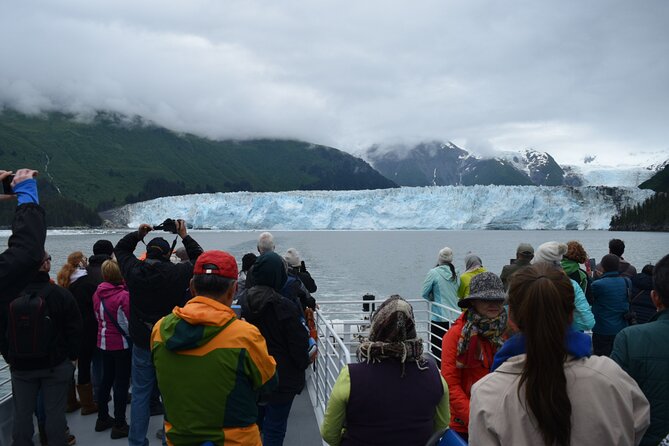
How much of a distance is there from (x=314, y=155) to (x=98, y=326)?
15148 cm

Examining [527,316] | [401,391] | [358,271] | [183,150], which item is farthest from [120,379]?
[183,150]

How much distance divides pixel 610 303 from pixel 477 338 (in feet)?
7.80

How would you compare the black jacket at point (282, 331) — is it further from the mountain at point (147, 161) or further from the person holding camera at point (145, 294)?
the mountain at point (147, 161)

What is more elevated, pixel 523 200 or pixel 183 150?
pixel 183 150

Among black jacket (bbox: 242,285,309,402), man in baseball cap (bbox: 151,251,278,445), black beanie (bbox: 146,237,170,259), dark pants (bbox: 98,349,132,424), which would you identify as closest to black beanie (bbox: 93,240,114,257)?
dark pants (bbox: 98,349,132,424)

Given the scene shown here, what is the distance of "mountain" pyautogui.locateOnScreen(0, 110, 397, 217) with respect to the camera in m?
93.2

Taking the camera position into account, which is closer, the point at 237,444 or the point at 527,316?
the point at 527,316

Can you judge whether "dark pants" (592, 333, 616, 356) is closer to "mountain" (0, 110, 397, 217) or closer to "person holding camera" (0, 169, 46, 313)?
"person holding camera" (0, 169, 46, 313)

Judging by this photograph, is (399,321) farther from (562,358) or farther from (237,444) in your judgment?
(237,444)

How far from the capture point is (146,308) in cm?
278

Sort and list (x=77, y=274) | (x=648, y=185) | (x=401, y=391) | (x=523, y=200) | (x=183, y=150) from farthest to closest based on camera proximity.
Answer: (x=183, y=150) < (x=648, y=185) < (x=523, y=200) < (x=77, y=274) < (x=401, y=391)

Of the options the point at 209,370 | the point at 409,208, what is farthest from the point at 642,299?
the point at 409,208

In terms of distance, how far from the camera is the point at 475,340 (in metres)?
Answer: 2.00

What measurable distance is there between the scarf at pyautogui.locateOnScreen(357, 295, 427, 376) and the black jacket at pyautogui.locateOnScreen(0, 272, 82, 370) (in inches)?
78.1
